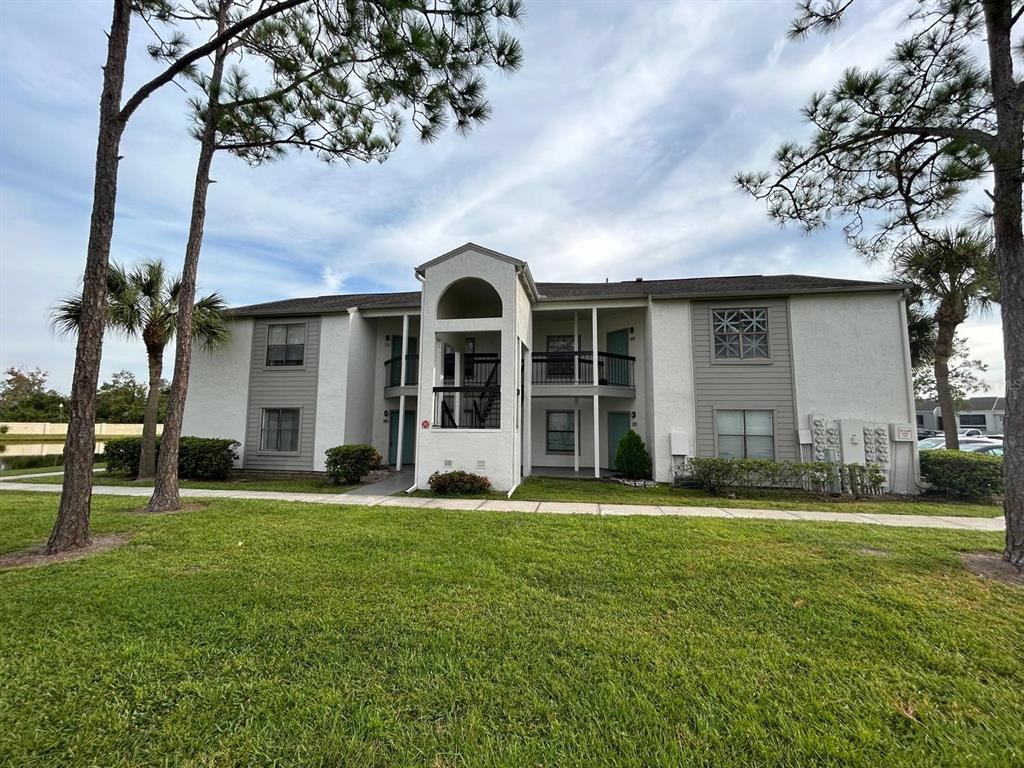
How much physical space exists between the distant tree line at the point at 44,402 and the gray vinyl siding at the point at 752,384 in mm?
32826

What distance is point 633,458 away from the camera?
40.3 feet

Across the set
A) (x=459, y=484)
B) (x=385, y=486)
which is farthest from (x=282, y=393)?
(x=459, y=484)

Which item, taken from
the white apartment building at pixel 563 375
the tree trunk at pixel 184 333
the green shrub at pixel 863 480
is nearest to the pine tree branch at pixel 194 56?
the tree trunk at pixel 184 333

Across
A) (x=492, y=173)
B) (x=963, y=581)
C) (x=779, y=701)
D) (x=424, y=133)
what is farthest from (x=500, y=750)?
(x=492, y=173)

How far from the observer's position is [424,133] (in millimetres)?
6582

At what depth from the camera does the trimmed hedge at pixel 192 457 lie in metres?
12.5

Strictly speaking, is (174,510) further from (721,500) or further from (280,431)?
(721,500)

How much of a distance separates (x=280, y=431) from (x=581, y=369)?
1050cm

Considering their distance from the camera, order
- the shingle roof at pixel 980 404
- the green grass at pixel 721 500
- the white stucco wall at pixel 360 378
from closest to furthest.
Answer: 1. the green grass at pixel 721 500
2. the white stucco wall at pixel 360 378
3. the shingle roof at pixel 980 404

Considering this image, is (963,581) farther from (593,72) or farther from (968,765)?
(593,72)

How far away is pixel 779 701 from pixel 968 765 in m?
0.81

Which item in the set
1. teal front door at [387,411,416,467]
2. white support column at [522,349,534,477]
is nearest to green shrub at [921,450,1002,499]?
white support column at [522,349,534,477]

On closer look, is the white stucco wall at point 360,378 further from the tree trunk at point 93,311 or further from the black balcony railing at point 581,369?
the tree trunk at point 93,311

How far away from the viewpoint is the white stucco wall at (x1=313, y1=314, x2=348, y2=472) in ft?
45.1
